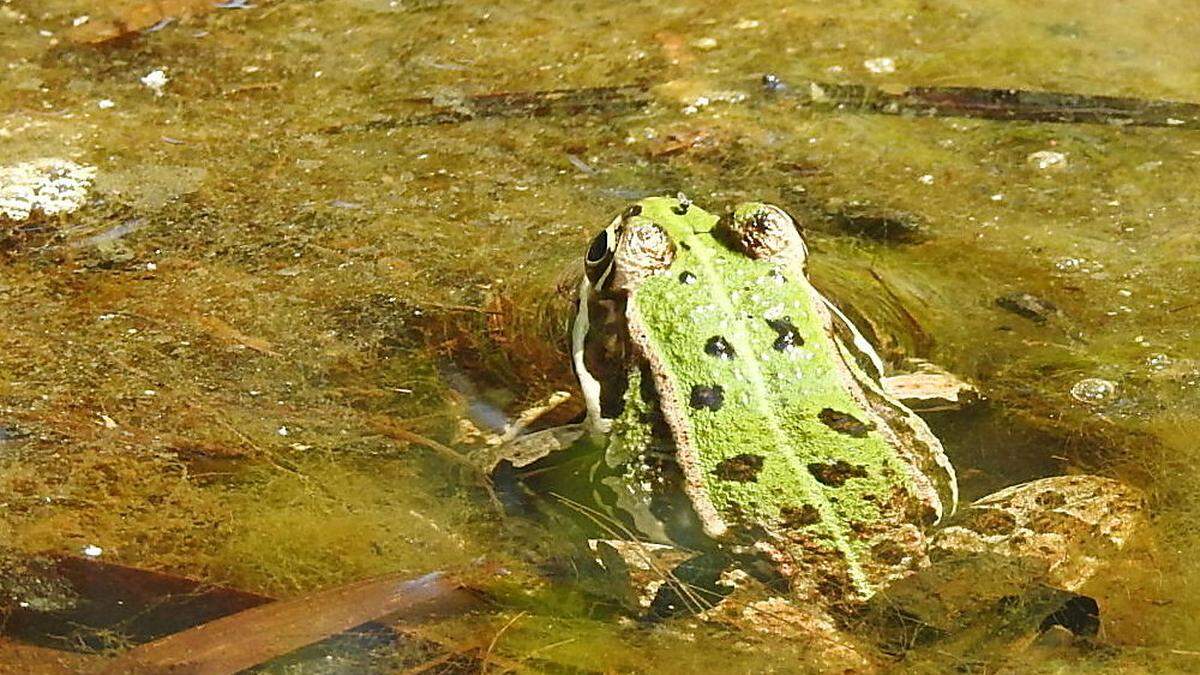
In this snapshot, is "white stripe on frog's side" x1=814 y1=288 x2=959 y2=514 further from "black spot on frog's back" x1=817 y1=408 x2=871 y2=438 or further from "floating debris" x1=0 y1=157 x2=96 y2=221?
"floating debris" x1=0 y1=157 x2=96 y2=221

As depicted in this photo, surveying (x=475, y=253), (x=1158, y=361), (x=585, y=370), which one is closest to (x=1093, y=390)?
(x=1158, y=361)

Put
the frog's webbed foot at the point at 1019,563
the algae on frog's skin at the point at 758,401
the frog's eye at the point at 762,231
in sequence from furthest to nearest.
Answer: the frog's eye at the point at 762,231
the algae on frog's skin at the point at 758,401
the frog's webbed foot at the point at 1019,563

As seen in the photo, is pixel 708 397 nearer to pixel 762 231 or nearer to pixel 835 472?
pixel 835 472

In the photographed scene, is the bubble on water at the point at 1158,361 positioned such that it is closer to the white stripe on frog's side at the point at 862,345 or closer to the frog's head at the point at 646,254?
the white stripe on frog's side at the point at 862,345

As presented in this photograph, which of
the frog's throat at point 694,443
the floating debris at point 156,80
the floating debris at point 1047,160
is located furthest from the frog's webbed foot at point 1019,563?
the floating debris at point 156,80

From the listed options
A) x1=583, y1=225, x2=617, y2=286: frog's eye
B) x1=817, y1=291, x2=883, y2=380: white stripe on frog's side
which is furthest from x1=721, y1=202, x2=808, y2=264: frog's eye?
x1=583, y1=225, x2=617, y2=286: frog's eye

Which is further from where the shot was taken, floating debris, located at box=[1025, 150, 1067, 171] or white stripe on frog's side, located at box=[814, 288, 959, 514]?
floating debris, located at box=[1025, 150, 1067, 171]

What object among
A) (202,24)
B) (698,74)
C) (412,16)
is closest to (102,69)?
(202,24)

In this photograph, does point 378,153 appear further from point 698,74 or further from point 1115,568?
point 1115,568
